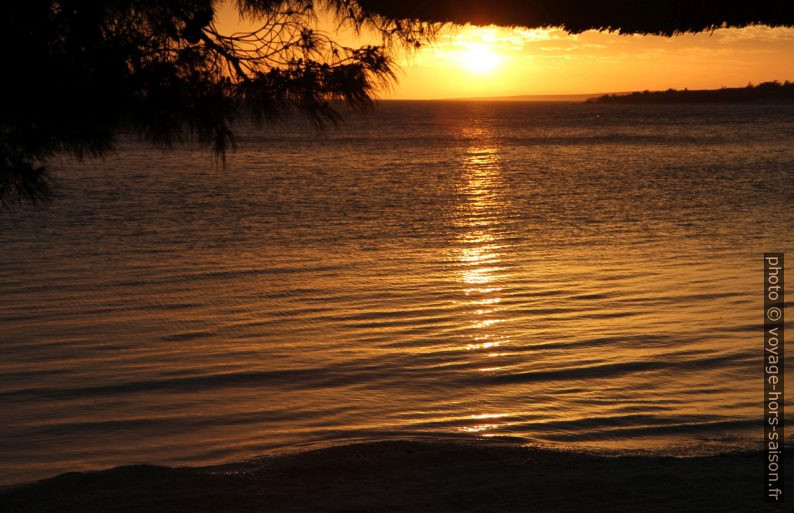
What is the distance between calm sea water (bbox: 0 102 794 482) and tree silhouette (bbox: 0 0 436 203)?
1847 mm

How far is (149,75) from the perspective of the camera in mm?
4887

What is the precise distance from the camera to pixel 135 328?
10.3 m

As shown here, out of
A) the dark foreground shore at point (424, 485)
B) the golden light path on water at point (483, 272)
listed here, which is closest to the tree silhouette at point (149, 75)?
the dark foreground shore at point (424, 485)

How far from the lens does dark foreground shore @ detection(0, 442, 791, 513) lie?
473 cm

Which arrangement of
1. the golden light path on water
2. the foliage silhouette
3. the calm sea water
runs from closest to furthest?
1. the foliage silhouette
2. the calm sea water
3. the golden light path on water

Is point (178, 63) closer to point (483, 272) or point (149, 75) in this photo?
Answer: point (149, 75)

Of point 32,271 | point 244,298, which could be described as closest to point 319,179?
point 32,271

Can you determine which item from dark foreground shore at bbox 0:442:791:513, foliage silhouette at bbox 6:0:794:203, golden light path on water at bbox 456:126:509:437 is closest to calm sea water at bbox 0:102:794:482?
golden light path on water at bbox 456:126:509:437

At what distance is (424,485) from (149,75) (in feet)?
9.08

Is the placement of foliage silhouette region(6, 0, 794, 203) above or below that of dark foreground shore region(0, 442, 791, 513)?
above

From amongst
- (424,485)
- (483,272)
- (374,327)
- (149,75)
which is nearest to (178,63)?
(149,75)

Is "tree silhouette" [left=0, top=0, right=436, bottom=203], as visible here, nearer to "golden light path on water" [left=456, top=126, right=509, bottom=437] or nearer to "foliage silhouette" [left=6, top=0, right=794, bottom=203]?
"foliage silhouette" [left=6, top=0, right=794, bottom=203]

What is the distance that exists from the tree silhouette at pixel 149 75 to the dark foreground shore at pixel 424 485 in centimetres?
174

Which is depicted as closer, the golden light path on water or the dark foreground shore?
the dark foreground shore
